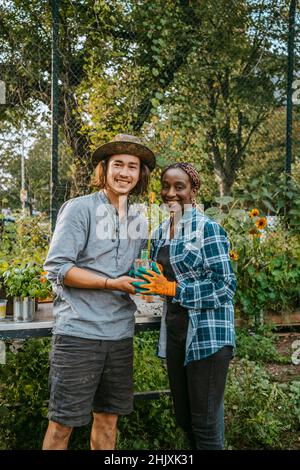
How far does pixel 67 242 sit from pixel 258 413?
5.60 ft

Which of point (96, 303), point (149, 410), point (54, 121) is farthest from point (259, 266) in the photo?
point (96, 303)

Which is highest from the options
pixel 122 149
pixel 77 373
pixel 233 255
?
pixel 122 149

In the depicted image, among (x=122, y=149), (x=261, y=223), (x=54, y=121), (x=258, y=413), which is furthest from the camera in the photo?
(x=261, y=223)

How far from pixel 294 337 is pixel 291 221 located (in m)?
1.12

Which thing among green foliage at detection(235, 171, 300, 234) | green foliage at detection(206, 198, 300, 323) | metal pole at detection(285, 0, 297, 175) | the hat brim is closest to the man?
the hat brim

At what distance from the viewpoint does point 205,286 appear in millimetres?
2129

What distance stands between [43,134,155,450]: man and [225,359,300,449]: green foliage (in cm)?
101

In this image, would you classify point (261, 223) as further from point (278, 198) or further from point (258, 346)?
point (258, 346)

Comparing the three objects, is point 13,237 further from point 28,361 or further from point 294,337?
point 294,337

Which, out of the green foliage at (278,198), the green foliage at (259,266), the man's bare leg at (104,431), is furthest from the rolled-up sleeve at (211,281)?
the green foliage at (278,198)

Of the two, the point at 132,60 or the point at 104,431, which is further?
the point at 132,60

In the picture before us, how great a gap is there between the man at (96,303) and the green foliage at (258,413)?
101 centimetres
